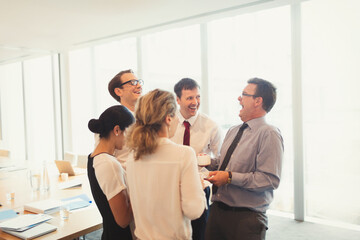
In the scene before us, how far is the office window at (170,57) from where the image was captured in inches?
207

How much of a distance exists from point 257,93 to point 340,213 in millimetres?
2727

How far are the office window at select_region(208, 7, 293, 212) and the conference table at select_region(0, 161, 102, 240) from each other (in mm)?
2537

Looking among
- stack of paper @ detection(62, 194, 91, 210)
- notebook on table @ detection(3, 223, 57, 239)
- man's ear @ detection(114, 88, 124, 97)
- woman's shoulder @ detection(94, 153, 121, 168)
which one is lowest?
stack of paper @ detection(62, 194, 91, 210)

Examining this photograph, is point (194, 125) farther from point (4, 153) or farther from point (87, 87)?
point (87, 87)

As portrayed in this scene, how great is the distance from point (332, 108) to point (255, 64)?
1260 millimetres

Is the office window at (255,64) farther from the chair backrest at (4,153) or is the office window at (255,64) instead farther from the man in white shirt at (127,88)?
the chair backrest at (4,153)

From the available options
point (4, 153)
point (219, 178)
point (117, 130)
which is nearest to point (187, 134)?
point (219, 178)

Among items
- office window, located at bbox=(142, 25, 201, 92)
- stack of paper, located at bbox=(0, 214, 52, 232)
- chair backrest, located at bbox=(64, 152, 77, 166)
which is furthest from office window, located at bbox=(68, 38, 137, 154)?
stack of paper, located at bbox=(0, 214, 52, 232)

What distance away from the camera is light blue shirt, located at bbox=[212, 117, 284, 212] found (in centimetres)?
187

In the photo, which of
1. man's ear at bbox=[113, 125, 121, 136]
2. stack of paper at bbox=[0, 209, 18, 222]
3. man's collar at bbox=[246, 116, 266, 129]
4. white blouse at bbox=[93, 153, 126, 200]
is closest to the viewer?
white blouse at bbox=[93, 153, 126, 200]

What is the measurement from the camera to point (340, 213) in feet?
12.6

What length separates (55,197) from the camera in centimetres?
272

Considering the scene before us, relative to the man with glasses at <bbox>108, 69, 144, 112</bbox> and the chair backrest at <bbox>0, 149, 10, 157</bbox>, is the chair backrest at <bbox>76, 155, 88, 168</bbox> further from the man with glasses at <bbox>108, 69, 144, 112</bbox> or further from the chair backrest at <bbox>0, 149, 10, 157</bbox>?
the man with glasses at <bbox>108, 69, 144, 112</bbox>

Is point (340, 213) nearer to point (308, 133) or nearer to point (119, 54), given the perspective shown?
point (308, 133)
